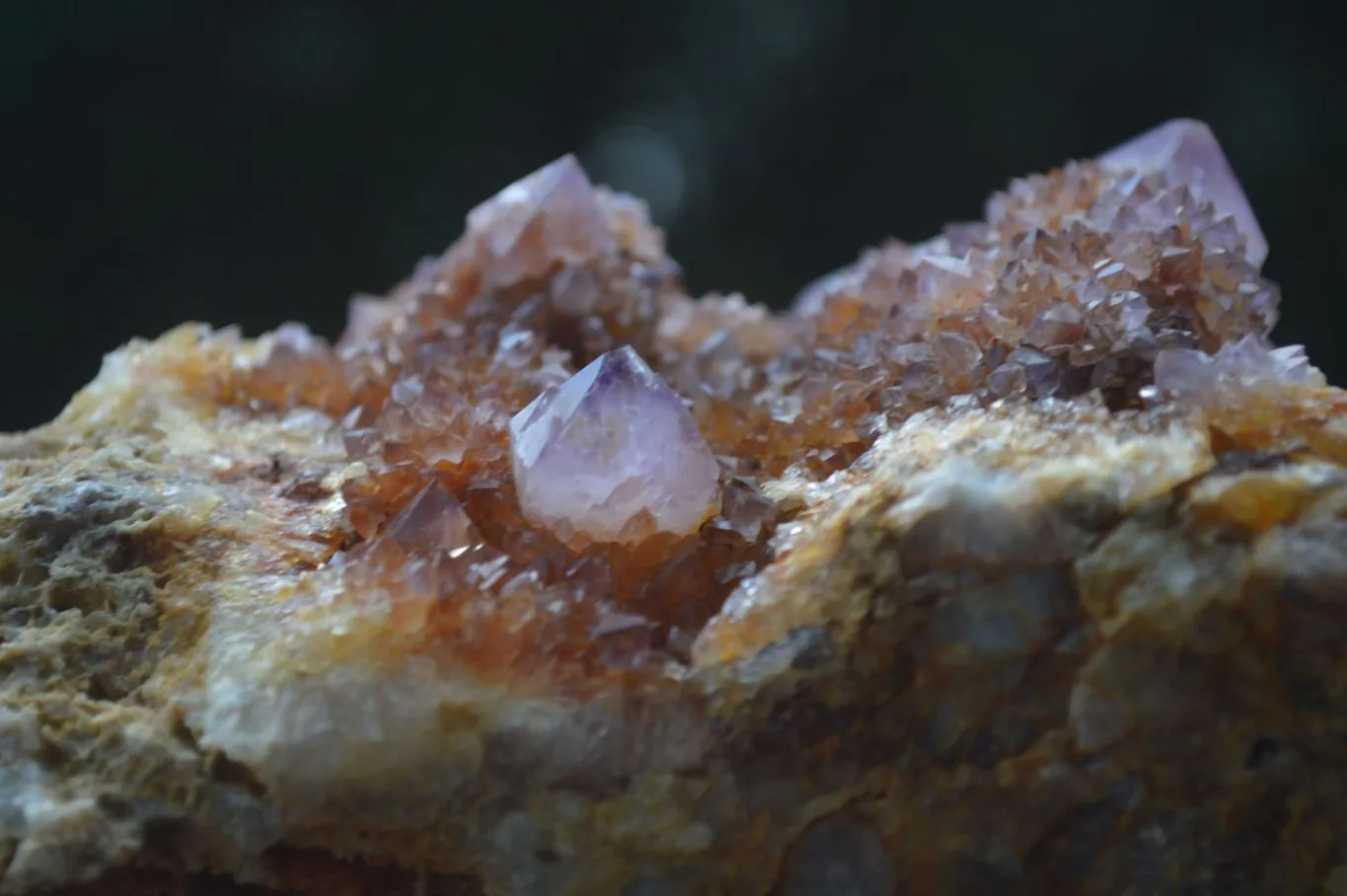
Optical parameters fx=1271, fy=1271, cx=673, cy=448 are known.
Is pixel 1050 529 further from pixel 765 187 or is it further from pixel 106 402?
pixel 765 187

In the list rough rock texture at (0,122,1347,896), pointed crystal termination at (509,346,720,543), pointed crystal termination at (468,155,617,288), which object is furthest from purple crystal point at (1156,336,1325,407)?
pointed crystal termination at (468,155,617,288)

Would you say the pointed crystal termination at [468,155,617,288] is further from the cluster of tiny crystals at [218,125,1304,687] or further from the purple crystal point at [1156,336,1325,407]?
the purple crystal point at [1156,336,1325,407]

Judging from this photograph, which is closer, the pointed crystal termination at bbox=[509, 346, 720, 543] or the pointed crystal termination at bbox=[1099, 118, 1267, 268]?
the pointed crystal termination at bbox=[509, 346, 720, 543]

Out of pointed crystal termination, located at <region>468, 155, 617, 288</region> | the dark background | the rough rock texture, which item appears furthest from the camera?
the dark background

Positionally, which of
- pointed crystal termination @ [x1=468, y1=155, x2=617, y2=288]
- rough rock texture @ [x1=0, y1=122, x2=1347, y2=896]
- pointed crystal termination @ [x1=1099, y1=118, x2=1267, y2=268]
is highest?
pointed crystal termination @ [x1=468, y1=155, x2=617, y2=288]

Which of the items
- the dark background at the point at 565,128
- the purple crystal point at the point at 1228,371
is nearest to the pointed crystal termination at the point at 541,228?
the purple crystal point at the point at 1228,371

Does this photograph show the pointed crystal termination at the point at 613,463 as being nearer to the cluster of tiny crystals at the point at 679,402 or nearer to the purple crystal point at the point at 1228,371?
the cluster of tiny crystals at the point at 679,402

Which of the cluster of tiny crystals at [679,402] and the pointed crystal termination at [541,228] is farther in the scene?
the pointed crystal termination at [541,228]

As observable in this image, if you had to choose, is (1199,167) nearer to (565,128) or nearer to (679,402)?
(679,402)

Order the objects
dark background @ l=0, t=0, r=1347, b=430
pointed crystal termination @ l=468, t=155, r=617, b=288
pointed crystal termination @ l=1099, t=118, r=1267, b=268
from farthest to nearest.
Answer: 1. dark background @ l=0, t=0, r=1347, b=430
2. pointed crystal termination @ l=468, t=155, r=617, b=288
3. pointed crystal termination @ l=1099, t=118, r=1267, b=268
